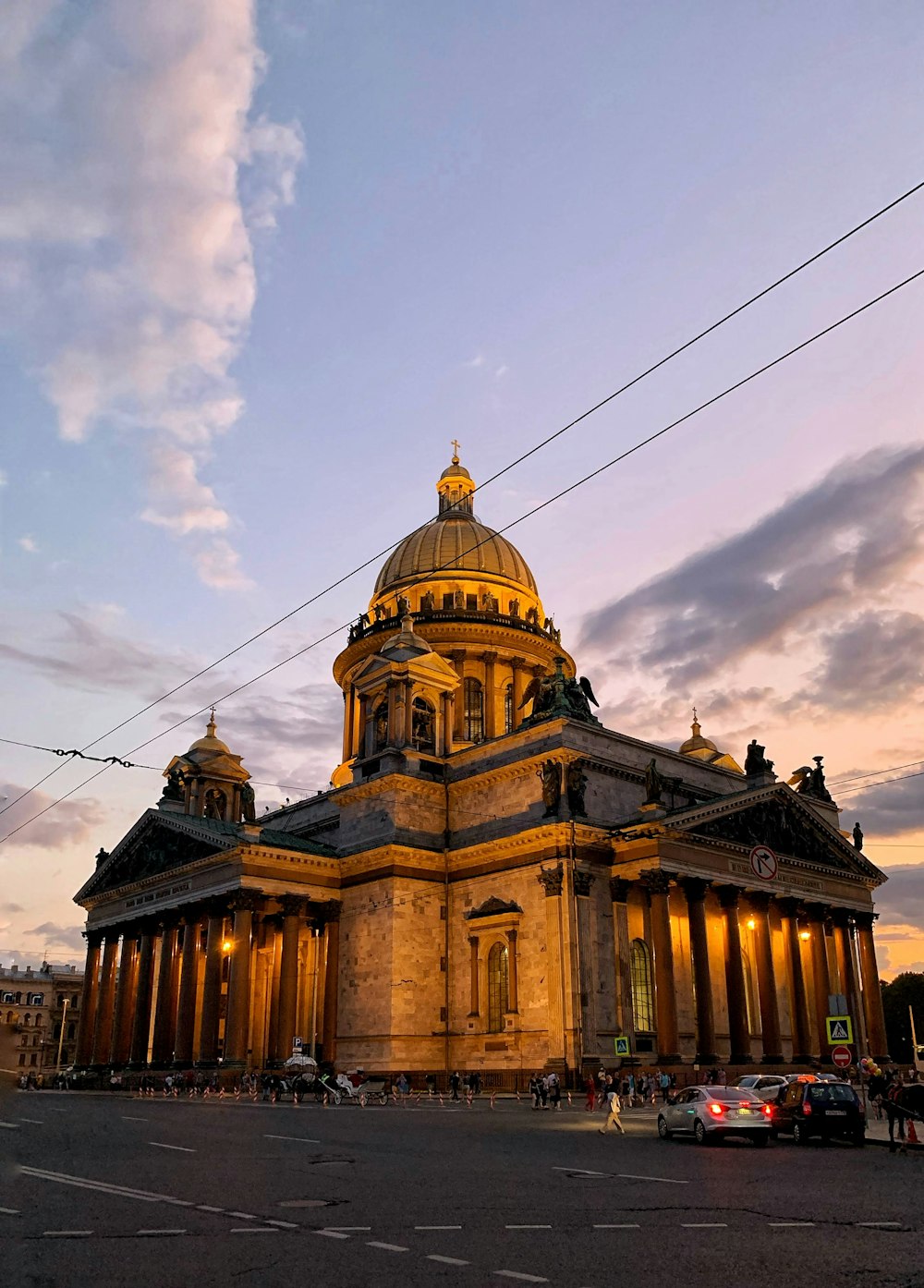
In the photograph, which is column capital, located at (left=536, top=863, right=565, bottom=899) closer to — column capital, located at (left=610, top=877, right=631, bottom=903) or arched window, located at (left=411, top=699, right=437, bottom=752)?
column capital, located at (left=610, top=877, right=631, bottom=903)

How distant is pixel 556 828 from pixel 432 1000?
1046 centimetres

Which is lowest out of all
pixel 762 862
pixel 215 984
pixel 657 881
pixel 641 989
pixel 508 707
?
pixel 641 989

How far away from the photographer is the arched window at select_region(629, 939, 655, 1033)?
48156mm

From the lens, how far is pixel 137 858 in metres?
61.1

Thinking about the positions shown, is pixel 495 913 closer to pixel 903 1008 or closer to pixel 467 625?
pixel 467 625

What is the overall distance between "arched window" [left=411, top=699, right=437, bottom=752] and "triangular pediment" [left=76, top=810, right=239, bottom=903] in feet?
34.1

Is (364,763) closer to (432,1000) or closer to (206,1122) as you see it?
(432,1000)

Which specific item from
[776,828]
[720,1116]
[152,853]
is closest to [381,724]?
[152,853]

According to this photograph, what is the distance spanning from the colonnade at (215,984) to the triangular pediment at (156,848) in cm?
244

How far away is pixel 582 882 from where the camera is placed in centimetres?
→ 4600

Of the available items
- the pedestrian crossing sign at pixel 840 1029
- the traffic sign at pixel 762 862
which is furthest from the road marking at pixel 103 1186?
the traffic sign at pixel 762 862

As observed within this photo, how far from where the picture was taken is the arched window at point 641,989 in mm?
48156

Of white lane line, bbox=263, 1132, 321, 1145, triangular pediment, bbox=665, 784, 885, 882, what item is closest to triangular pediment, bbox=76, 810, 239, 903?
triangular pediment, bbox=665, 784, 885, 882

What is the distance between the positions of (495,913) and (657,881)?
296 inches
